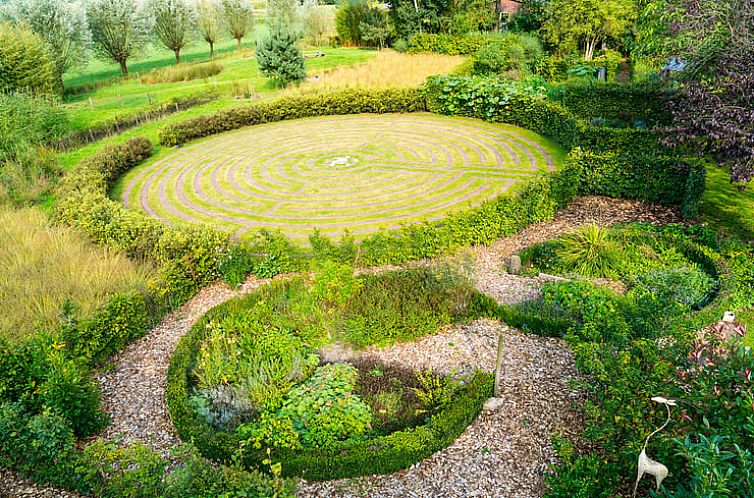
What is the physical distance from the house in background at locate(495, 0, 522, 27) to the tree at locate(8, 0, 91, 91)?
3511cm

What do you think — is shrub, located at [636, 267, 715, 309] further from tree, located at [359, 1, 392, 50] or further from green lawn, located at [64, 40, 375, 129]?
tree, located at [359, 1, 392, 50]

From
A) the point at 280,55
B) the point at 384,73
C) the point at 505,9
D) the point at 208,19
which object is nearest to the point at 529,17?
the point at 505,9

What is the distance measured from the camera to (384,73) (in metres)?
34.4

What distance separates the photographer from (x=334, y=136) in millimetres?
26891

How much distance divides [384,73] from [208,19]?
1016 inches

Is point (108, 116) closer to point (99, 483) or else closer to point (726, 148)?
point (99, 483)

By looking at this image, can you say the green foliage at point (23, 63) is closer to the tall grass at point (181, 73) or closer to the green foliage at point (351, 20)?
the tall grass at point (181, 73)

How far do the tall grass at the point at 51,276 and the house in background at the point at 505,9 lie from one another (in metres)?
43.5

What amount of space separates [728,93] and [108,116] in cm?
3102

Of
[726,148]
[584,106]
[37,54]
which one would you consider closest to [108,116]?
[37,54]

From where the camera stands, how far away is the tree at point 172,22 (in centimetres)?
4509

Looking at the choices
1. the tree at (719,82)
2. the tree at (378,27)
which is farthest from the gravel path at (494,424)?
the tree at (378,27)

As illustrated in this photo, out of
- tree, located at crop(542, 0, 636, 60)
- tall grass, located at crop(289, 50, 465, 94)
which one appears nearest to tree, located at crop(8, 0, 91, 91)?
tall grass, located at crop(289, 50, 465, 94)

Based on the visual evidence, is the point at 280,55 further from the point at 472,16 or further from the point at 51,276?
the point at 51,276
